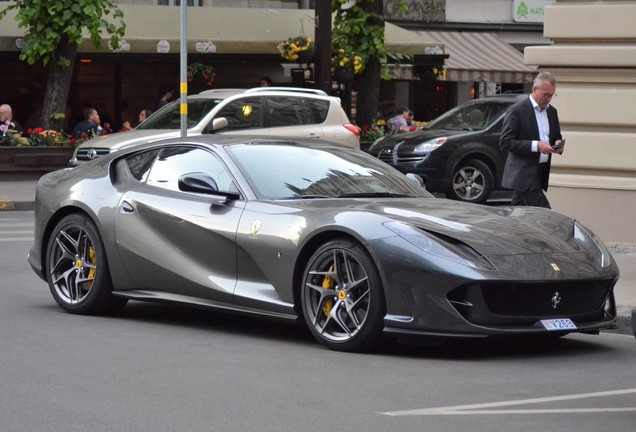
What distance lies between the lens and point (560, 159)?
1473 cm

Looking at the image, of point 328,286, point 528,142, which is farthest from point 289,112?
point 328,286

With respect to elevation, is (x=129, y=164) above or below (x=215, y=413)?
above

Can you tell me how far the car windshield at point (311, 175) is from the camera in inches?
365

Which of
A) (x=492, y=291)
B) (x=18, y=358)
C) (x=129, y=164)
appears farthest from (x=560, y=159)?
(x=18, y=358)

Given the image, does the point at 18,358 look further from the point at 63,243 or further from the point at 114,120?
the point at 114,120

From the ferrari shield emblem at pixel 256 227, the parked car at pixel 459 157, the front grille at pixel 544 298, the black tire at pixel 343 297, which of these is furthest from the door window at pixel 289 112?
the front grille at pixel 544 298

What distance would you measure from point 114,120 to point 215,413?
2671 centimetres

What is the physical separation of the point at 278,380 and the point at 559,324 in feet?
5.96

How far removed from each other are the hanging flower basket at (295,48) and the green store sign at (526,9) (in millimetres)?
11294

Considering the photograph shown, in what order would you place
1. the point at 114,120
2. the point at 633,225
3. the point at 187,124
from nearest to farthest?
the point at 633,225 → the point at 187,124 → the point at 114,120

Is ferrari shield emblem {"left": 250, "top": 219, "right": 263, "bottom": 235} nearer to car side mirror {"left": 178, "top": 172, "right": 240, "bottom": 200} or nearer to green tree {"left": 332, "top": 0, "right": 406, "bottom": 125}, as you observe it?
car side mirror {"left": 178, "top": 172, "right": 240, "bottom": 200}

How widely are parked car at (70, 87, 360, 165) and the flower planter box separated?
317 cm

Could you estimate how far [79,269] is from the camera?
10.1 meters

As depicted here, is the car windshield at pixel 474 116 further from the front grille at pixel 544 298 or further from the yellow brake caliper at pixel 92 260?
the front grille at pixel 544 298
